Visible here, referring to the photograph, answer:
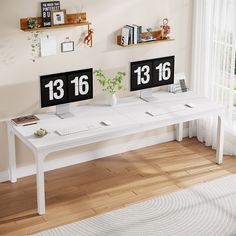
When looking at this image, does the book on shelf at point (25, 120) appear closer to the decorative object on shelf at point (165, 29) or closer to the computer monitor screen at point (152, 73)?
the computer monitor screen at point (152, 73)

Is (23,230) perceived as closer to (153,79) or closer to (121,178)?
(121,178)

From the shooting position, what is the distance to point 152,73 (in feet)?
19.0

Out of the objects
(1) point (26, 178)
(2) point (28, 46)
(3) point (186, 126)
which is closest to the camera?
(2) point (28, 46)

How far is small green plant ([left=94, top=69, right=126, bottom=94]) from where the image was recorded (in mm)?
5582

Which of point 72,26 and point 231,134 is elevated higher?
point 72,26

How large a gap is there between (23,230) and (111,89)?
5.39 ft

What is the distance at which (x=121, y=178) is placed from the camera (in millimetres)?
5625

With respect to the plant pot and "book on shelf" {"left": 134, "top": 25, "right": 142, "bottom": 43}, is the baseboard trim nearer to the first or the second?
the plant pot

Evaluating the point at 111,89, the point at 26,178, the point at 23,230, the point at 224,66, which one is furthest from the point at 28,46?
the point at 224,66

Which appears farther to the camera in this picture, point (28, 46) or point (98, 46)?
point (98, 46)

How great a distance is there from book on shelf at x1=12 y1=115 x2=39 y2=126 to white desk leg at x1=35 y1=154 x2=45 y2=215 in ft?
1.71

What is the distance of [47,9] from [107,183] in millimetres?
1714

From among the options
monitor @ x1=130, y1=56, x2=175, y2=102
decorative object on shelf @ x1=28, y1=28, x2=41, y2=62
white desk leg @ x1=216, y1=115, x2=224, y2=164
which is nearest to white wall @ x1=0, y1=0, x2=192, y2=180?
decorative object on shelf @ x1=28, y1=28, x2=41, y2=62

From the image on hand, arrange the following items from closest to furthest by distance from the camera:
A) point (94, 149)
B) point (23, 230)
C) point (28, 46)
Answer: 1. point (23, 230)
2. point (28, 46)
3. point (94, 149)
